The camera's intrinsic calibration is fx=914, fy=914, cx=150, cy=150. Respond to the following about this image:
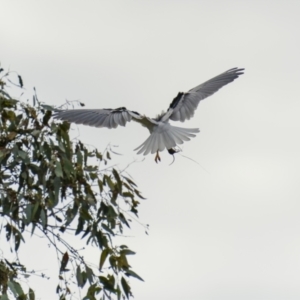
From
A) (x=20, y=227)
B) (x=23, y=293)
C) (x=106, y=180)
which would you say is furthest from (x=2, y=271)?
(x=106, y=180)

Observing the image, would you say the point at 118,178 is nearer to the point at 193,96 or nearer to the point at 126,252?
the point at 126,252

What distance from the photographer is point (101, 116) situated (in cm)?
607

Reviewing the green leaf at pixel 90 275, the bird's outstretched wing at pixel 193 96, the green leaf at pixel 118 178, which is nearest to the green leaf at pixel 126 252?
the green leaf at pixel 90 275

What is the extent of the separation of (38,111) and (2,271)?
31.3 inches

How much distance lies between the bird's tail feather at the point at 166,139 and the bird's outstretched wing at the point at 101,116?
216 millimetres

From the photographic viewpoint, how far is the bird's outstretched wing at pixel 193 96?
665 centimetres

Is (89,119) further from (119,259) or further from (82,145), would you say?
(119,259)

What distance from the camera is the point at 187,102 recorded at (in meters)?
6.89

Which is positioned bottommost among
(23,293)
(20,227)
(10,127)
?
(23,293)

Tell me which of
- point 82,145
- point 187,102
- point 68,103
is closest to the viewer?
point 68,103

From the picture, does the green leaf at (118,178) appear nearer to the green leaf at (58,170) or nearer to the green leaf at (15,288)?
the green leaf at (58,170)

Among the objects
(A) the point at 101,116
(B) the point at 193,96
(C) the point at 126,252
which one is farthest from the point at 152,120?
(C) the point at 126,252

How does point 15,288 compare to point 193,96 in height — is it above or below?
below

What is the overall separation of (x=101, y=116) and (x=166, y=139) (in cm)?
51
